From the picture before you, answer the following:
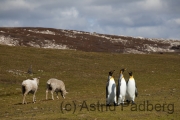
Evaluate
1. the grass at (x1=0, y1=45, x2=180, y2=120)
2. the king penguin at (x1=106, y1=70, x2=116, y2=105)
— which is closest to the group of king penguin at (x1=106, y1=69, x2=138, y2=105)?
the king penguin at (x1=106, y1=70, x2=116, y2=105)

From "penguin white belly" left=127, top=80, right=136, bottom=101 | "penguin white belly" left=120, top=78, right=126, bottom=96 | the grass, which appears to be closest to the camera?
the grass

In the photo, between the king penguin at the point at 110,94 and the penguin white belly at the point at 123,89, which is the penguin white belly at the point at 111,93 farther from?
the penguin white belly at the point at 123,89

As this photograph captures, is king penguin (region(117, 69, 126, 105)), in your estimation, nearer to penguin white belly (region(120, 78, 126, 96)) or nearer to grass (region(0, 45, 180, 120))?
penguin white belly (region(120, 78, 126, 96))

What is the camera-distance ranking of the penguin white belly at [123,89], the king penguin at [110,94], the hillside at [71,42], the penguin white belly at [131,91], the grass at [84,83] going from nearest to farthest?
the grass at [84,83] < the king penguin at [110,94] < the penguin white belly at [123,89] < the penguin white belly at [131,91] < the hillside at [71,42]

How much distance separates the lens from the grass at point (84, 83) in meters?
18.7

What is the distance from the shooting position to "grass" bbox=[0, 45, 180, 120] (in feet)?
61.4

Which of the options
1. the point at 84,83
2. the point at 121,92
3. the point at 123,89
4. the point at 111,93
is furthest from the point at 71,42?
the point at 111,93

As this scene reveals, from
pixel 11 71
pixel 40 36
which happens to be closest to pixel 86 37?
pixel 40 36

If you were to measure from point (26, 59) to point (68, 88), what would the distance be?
54.2 ft

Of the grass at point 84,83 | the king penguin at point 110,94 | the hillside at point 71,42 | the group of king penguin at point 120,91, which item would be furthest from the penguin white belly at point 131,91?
the hillside at point 71,42

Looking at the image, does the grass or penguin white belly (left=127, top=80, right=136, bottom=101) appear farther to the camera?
penguin white belly (left=127, top=80, right=136, bottom=101)

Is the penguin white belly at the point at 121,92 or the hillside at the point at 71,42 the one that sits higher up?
the hillside at the point at 71,42

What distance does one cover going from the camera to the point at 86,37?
322 ft

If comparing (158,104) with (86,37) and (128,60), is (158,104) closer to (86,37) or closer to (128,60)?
(128,60)
